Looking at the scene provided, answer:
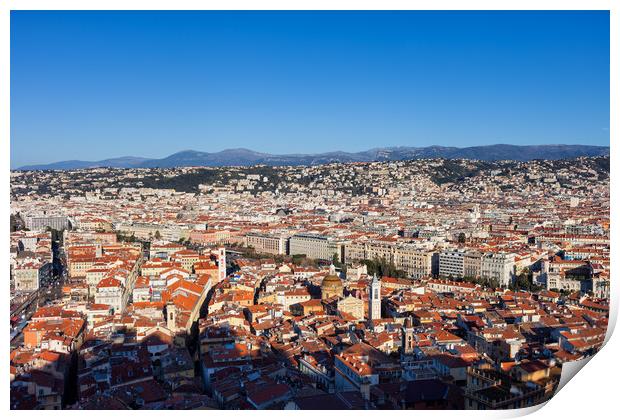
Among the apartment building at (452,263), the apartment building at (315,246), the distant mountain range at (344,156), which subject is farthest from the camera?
the distant mountain range at (344,156)

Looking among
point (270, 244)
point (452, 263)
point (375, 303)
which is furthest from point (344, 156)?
point (375, 303)

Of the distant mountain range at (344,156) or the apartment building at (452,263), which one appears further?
the distant mountain range at (344,156)

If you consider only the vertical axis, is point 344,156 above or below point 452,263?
above

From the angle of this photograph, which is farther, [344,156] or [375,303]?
[344,156]

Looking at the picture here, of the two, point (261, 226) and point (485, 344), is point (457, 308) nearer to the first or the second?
point (485, 344)

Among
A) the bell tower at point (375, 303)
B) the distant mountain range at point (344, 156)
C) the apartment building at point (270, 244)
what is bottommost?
the apartment building at point (270, 244)

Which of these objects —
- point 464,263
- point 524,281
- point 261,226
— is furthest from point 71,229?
point 524,281

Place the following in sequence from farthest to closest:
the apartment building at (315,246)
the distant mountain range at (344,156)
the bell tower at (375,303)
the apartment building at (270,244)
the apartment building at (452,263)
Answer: the distant mountain range at (344,156)
the apartment building at (270,244)
the apartment building at (315,246)
the apartment building at (452,263)
the bell tower at (375,303)

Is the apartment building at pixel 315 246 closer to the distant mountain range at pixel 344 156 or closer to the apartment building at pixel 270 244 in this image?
the apartment building at pixel 270 244

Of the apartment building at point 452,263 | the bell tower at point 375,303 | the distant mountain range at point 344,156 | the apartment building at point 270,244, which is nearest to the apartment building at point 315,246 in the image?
the apartment building at point 270,244

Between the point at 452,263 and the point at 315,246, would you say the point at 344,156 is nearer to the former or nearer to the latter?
the point at 315,246

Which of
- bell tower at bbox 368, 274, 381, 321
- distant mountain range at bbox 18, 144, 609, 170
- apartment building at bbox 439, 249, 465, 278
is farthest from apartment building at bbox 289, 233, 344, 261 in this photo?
distant mountain range at bbox 18, 144, 609, 170

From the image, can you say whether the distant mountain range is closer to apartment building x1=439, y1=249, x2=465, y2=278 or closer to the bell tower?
apartment building x1=439, y1=249, x2=465, y2=278
